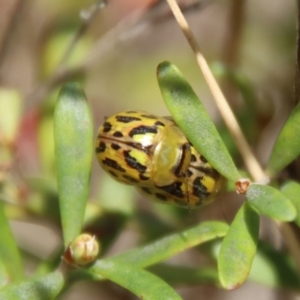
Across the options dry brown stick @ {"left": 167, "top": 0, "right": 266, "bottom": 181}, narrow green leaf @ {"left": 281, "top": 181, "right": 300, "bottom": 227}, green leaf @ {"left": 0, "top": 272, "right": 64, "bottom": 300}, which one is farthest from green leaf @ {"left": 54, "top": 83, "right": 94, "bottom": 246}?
narrow green leaf @ {"left": 281, "top": 181, "right": 300, "bottom": 227}

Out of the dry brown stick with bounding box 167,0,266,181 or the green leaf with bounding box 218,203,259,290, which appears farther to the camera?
the dry brown stick with bounding box 167,0,266,181

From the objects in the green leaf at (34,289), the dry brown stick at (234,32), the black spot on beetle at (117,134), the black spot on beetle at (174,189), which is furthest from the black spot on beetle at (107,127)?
the dry brown stick at (234,32)

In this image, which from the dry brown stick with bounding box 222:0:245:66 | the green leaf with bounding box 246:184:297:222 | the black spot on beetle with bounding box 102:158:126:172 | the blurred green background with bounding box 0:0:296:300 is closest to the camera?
the green leaf with bounding box 246:184:297:222

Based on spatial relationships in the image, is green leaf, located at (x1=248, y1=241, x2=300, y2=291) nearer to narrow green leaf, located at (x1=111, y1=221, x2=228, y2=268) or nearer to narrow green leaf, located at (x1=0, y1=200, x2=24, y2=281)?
narrow green leaf, located at (x1=111, y1=221, x2=228, y2=268)

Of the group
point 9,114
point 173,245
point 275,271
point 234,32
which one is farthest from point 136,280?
point 234,32

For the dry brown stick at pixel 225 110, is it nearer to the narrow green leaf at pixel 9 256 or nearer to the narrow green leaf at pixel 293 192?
the narrow green leaf at pixel 293 192

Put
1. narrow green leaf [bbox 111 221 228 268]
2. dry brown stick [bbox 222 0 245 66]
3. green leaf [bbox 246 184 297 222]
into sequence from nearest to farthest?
green leaf [bbox 246 184 297 222]
narrow green leaf [bbox 111 221 228 268]
dry brown stick [bbox 222 0 245 66]

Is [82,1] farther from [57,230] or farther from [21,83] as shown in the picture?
[57,230]
